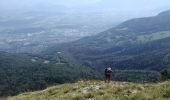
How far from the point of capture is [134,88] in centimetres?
1966

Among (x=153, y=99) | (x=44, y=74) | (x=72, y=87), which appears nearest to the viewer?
(x=153, y=99)

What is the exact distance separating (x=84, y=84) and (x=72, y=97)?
15.9 ft

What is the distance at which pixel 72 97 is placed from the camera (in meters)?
18.6

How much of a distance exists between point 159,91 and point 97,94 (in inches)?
126

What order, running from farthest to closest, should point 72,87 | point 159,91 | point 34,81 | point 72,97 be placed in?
point 34,81, point 72,87, point 72,97, point 159,91

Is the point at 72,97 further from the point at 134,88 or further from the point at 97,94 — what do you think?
the point at 134,88

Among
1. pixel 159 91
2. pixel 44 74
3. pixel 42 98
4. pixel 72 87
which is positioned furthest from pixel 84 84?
pixel 44 74

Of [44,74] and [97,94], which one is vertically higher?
[97,94]

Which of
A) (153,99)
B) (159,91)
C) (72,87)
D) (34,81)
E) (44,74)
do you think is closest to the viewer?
(153,99)

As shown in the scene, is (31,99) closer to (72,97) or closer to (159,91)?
(72,97)

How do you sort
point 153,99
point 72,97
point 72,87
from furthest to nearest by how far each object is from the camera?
point 72,87, point 72,97, point 153,99

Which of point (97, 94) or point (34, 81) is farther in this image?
point (34, 81)

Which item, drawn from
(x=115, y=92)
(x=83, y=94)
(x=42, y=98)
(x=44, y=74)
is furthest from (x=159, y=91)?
(x=44, y=74)

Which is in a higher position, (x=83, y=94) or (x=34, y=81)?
(x=83, y=94)
